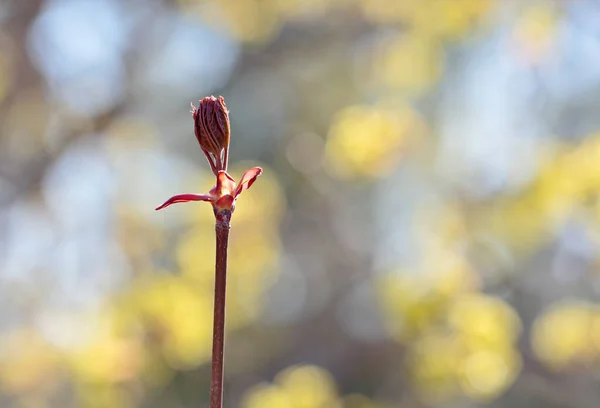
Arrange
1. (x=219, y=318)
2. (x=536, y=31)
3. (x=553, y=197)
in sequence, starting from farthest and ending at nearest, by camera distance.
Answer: (x=536, y=31) < (x=553, y=197) < (x=219, y=318)

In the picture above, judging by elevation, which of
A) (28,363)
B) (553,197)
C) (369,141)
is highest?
(369,141)

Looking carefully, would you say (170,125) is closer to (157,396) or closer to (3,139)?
(3,139)

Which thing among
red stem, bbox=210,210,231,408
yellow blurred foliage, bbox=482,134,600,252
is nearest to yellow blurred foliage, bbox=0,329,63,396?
yellow blurred foliage, bbox=482,134,600,252

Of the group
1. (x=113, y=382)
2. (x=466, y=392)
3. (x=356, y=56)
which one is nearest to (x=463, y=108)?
(x=356, y=56)

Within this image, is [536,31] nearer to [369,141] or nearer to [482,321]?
[369,141]

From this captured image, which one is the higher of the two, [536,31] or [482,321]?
[536,31]

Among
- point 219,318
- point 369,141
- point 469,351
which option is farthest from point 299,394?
point 219,318

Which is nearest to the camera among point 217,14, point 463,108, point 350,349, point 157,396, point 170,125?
point 217,14

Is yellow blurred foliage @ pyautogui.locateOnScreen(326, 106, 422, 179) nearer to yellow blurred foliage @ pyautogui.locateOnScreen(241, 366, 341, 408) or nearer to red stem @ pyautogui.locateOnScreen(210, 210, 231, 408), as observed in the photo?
yellow blurred foliage @ pyautogui.locateOnScreen(241, 366, 341, 408)

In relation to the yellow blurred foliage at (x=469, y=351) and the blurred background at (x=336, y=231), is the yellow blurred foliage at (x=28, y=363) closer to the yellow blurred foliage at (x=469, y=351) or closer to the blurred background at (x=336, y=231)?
the blurred background at (x=336, y=231)
